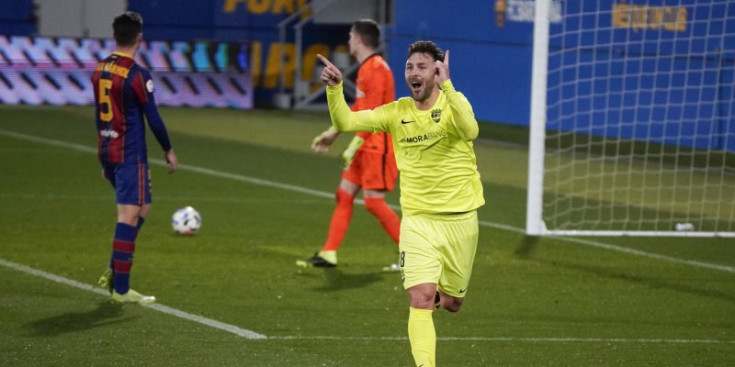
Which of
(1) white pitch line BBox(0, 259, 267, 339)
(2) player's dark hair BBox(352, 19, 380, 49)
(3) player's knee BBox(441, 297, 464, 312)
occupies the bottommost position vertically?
(1) white pitch line BBox(0, 259, 267, 339)

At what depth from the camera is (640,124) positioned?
20172mm

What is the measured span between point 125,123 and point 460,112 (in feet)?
10.7

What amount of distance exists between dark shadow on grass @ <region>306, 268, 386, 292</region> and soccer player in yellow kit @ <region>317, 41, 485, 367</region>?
2.98m

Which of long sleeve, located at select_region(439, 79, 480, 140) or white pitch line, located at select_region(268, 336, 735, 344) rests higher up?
long sleeve, located at select_region(439, 79, 480, 140)

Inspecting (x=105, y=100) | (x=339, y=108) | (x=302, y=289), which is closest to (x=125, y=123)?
(x=105, y=100)

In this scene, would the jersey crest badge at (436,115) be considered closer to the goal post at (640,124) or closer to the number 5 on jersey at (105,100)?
the number 5 on jersey at (105,100)

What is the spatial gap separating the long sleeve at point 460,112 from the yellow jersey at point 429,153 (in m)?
0.03

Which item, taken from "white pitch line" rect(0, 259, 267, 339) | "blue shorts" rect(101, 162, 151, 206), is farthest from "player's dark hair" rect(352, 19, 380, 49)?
"white pitch line" rect(0, 259, 267, 339)

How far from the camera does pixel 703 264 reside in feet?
38.5

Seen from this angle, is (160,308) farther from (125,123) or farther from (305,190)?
(305,190)

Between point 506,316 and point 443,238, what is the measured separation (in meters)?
2.45

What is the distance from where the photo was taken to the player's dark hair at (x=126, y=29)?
8.99m

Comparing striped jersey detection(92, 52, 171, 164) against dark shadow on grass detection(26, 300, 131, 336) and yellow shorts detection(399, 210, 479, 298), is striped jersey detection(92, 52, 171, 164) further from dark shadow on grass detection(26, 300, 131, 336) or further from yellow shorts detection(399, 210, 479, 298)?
yellow shorts detection(399, 210, 479, 298)

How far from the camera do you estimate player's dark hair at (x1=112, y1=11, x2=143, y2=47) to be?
354 inches
